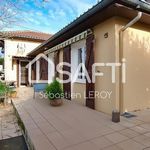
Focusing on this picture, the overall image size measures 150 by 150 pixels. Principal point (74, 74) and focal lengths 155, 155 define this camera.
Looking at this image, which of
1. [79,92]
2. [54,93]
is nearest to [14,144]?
[54,93]

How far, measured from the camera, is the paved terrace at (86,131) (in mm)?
3996

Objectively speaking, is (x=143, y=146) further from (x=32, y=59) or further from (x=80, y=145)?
(x=32, y=59)

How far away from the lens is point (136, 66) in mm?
7086

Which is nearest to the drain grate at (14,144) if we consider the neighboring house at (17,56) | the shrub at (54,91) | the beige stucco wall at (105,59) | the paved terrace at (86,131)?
the paved terrace at (86,131)

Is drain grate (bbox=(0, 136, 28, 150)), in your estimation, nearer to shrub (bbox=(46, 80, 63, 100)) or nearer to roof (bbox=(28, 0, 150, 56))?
shrub (bbox=(46, 80, 63, 100))

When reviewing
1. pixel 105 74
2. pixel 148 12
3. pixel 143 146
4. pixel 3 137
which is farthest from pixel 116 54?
pixel 3 137

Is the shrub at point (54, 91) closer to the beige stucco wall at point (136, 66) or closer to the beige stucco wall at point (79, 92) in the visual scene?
the beige stucco wall at point (79, 92)

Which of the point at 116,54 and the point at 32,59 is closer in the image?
the point at 116,54

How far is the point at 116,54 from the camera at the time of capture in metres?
6.40

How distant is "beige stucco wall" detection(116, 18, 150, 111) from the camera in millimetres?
6736

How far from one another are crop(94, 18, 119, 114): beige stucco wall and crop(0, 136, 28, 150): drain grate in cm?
365

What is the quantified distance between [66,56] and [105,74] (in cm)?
428

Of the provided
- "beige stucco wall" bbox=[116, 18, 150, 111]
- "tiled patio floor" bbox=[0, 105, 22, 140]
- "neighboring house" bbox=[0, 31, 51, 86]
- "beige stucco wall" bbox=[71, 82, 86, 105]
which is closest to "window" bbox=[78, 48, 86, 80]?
"beige stucco wall" bbox=[71, 82, 86, 105]

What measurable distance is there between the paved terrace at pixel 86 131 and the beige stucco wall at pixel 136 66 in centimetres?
68
